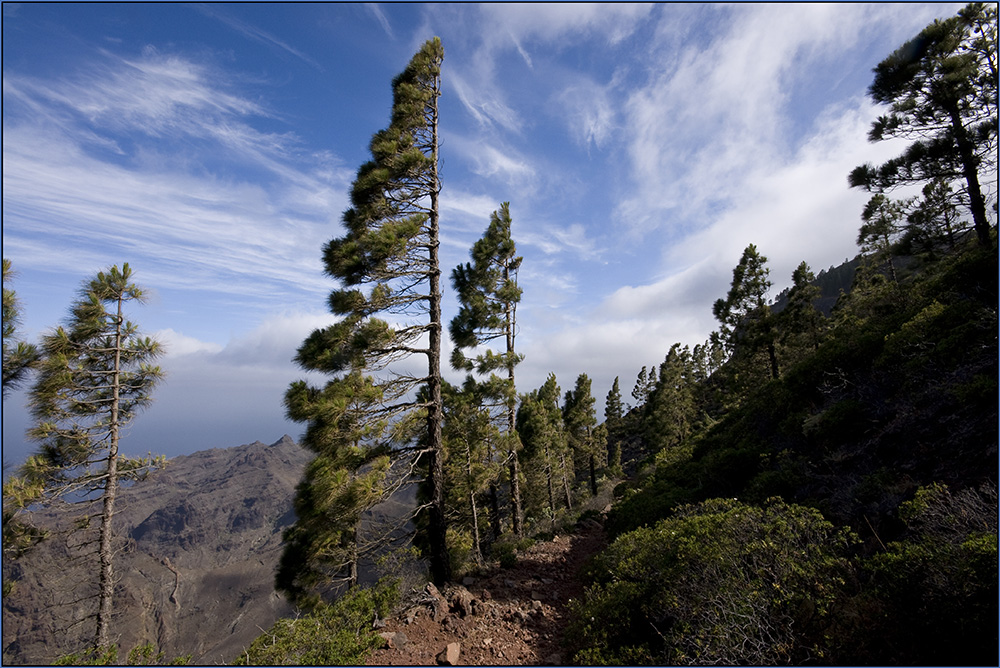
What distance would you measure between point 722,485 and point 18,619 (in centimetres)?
8255

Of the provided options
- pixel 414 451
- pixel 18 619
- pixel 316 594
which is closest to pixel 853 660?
pixel 414 451

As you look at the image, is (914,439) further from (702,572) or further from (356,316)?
(356,316)

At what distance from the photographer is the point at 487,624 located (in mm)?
7043

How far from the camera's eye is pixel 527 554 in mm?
11945

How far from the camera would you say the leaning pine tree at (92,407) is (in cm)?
1023

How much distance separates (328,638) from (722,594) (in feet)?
18.1

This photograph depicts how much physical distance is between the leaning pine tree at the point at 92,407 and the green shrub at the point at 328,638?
818 cm

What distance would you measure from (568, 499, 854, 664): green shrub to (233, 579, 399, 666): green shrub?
321 cm

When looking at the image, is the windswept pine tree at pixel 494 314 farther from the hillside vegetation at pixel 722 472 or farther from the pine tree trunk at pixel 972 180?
the pine tree trunk at pixel 972 180

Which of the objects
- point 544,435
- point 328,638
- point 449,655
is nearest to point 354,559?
point 328,638

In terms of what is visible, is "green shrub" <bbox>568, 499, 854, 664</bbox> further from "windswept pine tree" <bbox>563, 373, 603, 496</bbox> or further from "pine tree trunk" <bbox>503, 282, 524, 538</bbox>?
"windswept pine tree" <bbox>563, 373, 603, 496</bbox>

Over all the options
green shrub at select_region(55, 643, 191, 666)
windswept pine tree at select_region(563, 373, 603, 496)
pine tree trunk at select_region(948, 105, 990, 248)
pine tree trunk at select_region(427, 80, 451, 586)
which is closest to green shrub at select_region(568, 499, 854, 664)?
pine tree trunk at select_region(427, 80, 451, 586)

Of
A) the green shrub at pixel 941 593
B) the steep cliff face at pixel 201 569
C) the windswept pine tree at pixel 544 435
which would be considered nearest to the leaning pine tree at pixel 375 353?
the green shrub at pixel 941 593

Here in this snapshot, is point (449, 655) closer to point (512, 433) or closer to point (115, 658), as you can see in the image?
point (115, 658)
